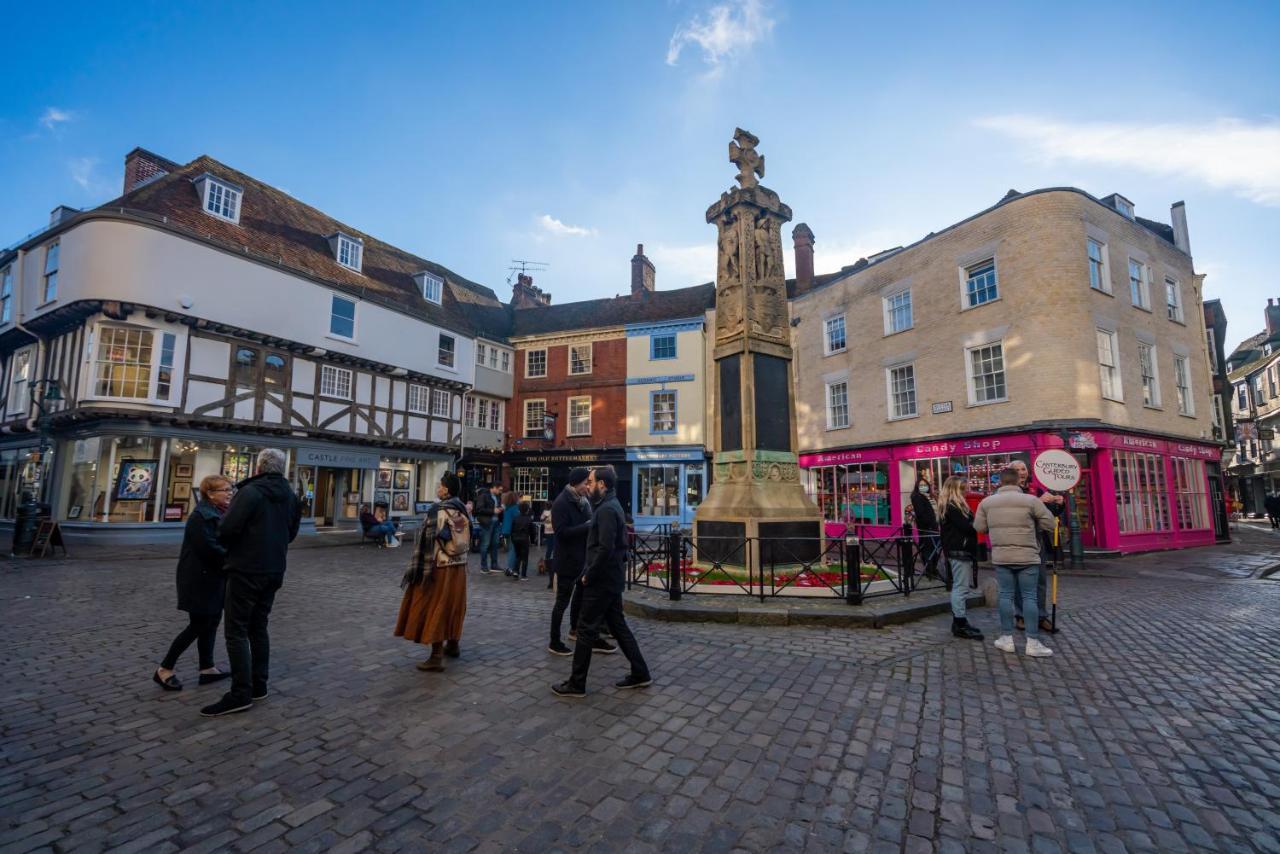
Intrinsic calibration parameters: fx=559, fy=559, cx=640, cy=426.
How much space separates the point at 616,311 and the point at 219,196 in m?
16.9

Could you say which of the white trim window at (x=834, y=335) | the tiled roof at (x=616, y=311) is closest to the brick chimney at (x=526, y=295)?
the tiled roof at (x=616, y=311)

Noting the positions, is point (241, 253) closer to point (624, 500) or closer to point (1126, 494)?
point (624, 500)

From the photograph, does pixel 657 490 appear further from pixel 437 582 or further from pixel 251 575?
pixel 251 575

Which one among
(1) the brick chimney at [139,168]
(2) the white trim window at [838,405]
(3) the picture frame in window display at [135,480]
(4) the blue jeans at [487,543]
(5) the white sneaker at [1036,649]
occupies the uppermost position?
(1) the brick chimney at [139,168]

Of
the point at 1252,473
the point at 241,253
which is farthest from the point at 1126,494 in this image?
the point at 1252,473

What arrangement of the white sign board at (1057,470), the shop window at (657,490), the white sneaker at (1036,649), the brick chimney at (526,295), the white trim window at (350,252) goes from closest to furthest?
the white sneaker at (1036,649), the white sign board at (1057,470), the white trim window at (350,252), the shop window at (657,490), the brick chimney at (526,295)

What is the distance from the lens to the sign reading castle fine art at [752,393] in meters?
8.81

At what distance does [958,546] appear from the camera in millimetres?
6473

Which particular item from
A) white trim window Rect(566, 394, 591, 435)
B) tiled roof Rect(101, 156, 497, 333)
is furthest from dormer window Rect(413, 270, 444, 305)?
white trim window Rect(566, 394, 591, 435)

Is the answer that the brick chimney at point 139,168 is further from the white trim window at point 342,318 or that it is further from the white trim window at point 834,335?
the white trim window at point 834,335

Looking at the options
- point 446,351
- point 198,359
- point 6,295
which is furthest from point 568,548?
point 6,295

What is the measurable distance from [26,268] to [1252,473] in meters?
65.9

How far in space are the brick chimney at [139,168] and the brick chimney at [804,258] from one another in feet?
80.1

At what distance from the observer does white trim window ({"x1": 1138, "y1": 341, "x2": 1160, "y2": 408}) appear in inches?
650
